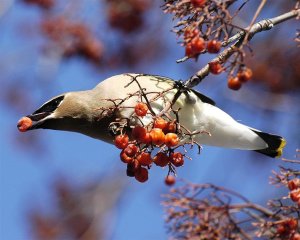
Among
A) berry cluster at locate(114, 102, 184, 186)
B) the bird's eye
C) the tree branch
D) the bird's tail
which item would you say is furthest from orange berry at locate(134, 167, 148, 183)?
the bird's tail

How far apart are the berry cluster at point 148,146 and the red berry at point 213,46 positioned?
1.41 ft

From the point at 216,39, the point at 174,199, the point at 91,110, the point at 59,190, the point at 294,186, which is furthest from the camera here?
the point at 59,190

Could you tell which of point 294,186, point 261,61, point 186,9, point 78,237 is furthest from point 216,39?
point 78,237

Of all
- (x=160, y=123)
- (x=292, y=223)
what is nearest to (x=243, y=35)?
(x=160, y=123)

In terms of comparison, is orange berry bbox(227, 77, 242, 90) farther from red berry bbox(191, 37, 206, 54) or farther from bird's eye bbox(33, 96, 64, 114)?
bird's eye bbox(33, 96, 64, 114)

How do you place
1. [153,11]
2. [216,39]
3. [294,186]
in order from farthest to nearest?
[153,11] < [294,186] < [216,39]

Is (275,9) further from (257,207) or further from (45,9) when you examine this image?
(257,207)

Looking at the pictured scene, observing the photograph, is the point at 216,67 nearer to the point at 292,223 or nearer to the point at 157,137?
the point at 157,137

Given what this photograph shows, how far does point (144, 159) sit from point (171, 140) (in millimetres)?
143

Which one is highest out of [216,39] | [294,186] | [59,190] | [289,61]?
[289,61]

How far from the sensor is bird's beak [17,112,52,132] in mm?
3322

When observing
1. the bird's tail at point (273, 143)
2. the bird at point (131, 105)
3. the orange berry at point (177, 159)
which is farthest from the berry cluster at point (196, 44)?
the bird's tail at point (273, 143)

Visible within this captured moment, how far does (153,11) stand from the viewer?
5.60m

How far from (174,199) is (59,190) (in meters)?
3.05
